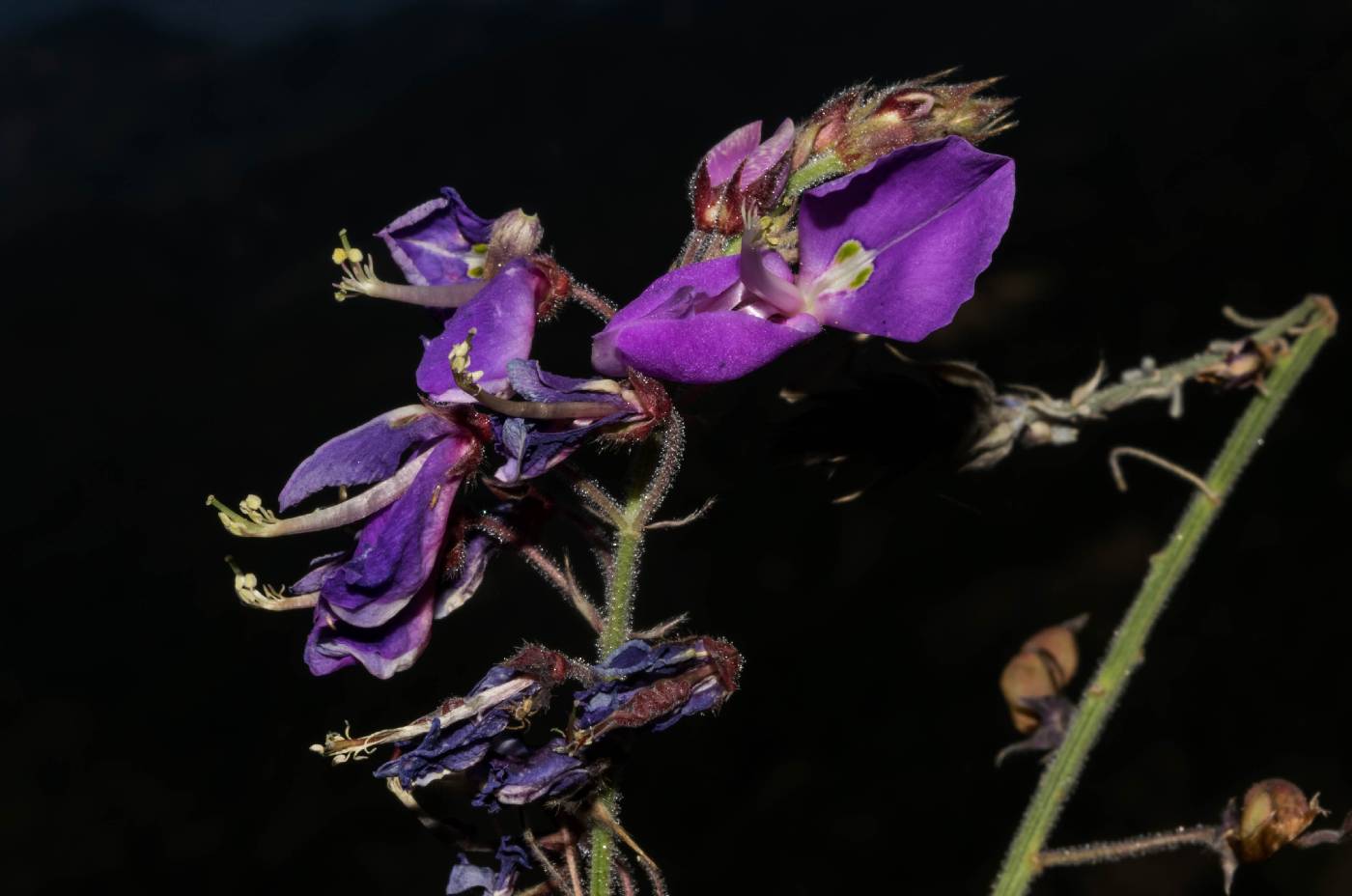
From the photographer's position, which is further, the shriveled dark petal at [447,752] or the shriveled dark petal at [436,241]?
the shriveled dark petal at [436,241]

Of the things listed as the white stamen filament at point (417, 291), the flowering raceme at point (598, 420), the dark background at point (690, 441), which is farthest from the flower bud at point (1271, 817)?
the dark background at point (690, 441)

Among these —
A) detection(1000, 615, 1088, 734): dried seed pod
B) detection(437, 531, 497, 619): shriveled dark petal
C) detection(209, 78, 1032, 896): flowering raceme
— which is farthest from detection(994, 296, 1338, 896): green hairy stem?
detection(437, 531, 497, 619): shriveled dark petal

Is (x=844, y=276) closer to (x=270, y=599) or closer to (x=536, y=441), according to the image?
(x=536, y=441)

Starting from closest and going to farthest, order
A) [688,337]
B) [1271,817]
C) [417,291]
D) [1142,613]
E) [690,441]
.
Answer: [688,337]
[417,291]
[1271,817]
[1142,613]
[690,441]

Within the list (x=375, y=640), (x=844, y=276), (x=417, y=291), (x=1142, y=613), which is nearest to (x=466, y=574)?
(x=375, y=640)

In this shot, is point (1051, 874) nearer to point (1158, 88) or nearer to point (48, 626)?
point (1158, 88)

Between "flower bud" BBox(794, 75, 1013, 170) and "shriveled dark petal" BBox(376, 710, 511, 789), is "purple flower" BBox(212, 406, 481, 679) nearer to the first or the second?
"shriveled dark petal" BBox(376, 710, 511, 789)

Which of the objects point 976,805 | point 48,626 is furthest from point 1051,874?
point 48,626

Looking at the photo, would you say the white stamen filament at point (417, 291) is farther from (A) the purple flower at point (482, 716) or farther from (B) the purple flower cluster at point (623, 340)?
(A) the purple flower at point (482, 716)
